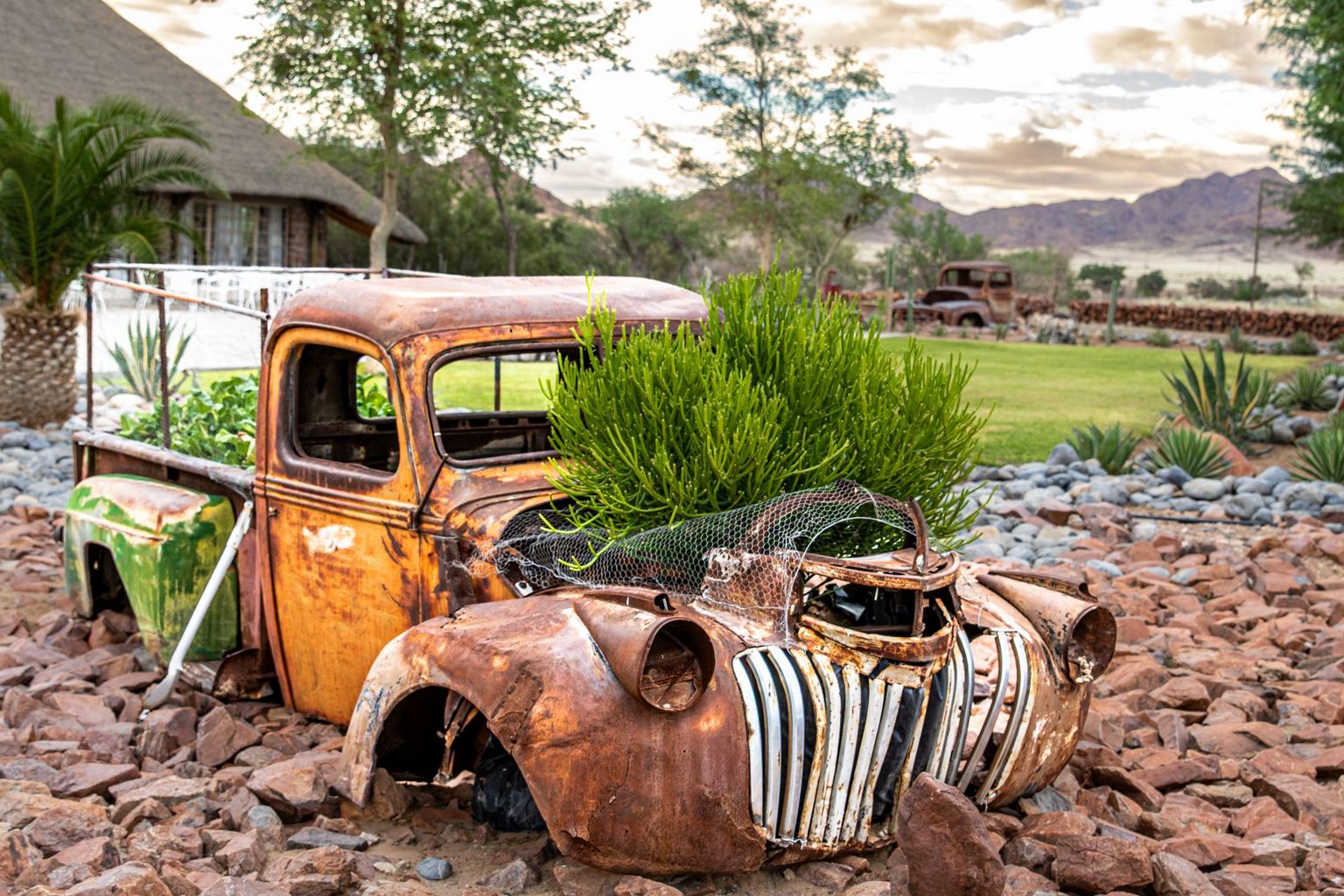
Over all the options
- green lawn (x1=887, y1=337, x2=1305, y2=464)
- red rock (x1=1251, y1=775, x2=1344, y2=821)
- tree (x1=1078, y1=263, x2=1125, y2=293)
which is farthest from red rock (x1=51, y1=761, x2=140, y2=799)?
tree (x1=1078, y1=263, x2=1125, y2=293)

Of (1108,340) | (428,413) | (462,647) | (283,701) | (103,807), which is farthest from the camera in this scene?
(1108,340)

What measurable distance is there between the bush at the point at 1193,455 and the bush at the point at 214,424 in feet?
26.4

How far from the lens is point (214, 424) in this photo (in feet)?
21.1

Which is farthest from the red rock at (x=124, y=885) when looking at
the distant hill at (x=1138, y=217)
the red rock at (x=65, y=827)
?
the distant hill at (x=1138, y=217)

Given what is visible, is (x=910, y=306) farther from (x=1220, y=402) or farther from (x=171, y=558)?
(x=171, y=558)

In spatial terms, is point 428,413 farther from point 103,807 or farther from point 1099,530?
point 1099,530

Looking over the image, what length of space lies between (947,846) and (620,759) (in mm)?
859

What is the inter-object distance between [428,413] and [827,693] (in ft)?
5.56

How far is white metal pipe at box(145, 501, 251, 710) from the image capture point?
4.96m

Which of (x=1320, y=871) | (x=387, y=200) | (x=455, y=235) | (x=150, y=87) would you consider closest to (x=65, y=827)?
(x=1320, y=871)

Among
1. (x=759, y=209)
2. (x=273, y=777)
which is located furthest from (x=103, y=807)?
(x=759, y=209)

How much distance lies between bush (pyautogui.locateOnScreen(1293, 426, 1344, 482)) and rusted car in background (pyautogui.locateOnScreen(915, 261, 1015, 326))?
23.3 meters

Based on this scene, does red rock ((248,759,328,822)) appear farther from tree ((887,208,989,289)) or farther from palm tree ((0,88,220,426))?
tree ((887,208,989,289))

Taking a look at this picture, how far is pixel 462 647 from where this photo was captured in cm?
354
